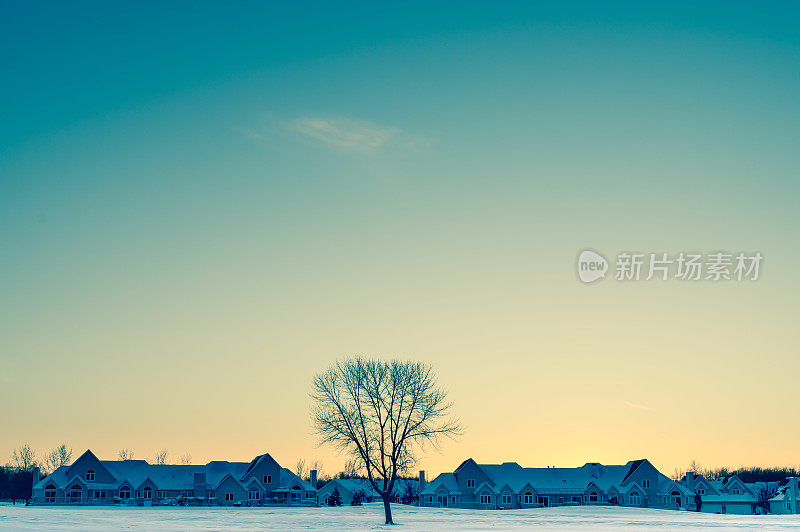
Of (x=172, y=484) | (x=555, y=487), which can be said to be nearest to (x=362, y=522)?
(x=172, y=484)

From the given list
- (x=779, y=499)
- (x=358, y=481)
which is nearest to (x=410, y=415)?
(x=779, y=499)

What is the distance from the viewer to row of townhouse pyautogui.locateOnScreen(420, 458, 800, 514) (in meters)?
140

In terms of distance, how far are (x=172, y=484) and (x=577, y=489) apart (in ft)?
234

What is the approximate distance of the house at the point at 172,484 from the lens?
134625 mm

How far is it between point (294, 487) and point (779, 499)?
8556 centimetres

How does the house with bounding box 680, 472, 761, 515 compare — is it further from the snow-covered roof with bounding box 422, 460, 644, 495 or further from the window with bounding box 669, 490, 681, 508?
the snow-covered roof with bounding box 422, 460, 644, 495

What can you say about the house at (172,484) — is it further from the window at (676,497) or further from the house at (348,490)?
the window at (676,497)

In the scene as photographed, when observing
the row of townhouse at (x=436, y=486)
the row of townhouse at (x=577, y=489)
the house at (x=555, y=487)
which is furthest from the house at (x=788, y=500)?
the house at (x=555, y=487)

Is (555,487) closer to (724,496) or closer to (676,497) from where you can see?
(676,497)

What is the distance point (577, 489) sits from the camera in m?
145

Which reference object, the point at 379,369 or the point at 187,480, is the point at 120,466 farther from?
the point at 379,369

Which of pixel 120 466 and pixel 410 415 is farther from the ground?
pixel 410 415

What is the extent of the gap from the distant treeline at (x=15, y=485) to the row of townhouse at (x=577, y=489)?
7926 centimetres

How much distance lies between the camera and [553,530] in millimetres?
54594
